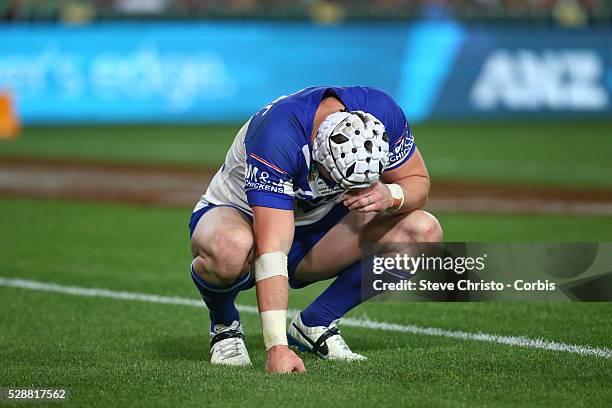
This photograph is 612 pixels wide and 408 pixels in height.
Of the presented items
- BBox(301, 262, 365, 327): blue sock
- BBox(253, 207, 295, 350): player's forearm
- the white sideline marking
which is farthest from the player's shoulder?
the white sideline marking

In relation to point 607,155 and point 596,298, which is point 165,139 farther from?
point 596,298

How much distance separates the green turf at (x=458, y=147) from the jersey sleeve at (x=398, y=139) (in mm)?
9246

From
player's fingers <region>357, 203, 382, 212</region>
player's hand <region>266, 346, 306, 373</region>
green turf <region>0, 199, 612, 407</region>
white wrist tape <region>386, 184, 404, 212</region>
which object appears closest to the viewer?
green turf <region>0, 199, 612, 407</region>

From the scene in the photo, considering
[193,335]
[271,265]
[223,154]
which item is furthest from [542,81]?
[271,265]

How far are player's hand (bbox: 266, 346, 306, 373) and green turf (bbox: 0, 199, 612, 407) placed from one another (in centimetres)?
6

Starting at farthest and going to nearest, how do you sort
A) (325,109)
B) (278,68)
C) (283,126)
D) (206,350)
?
1. (278,68)
2. (206,350)
3. (325,109)
4. (283,126)

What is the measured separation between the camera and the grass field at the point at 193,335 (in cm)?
494

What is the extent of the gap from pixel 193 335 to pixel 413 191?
1688 millimetres

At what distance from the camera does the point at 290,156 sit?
5348mm

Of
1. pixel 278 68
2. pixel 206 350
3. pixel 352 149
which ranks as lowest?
pixel 278 68

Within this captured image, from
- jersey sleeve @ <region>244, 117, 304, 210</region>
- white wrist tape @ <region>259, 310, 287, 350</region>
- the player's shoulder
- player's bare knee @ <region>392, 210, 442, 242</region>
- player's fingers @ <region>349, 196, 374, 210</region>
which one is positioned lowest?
white wrist tape @ <region>259, 310, 287, 350</region>

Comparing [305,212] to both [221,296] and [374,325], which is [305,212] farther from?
[374,325]

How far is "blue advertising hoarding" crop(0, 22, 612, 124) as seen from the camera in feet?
70.0

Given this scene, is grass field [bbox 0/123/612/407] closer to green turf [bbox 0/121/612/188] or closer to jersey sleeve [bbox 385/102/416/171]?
jersey sleeve [bbox 385/102/416/171]
